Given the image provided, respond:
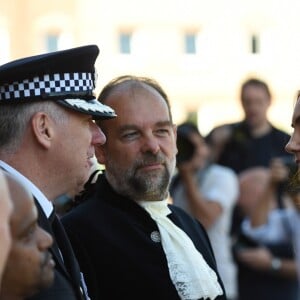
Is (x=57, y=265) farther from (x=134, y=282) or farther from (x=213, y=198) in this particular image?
(x=213, y=198)

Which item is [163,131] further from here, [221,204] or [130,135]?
[221,204]

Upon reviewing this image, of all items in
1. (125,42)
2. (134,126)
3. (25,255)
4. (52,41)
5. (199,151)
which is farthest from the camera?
(125,42)

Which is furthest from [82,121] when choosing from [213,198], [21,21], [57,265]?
[21,21]

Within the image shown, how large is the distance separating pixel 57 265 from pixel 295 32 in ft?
64.5

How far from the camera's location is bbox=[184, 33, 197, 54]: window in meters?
22.6

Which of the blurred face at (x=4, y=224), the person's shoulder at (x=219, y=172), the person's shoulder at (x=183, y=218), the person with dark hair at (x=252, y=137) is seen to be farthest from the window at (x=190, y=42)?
Answer: the blurred face at (x=4, y=224)

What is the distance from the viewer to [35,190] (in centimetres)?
315

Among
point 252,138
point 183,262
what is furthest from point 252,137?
point 183,262

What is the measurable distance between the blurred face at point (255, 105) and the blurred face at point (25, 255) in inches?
170

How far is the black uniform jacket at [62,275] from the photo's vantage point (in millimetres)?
2898

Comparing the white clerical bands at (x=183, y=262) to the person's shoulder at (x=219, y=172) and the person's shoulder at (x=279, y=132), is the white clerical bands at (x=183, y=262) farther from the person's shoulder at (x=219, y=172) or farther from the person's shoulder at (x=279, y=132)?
the person's shoulder at (x=279, y=132)

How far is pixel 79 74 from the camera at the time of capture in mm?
3422

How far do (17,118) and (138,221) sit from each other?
0.69 metres

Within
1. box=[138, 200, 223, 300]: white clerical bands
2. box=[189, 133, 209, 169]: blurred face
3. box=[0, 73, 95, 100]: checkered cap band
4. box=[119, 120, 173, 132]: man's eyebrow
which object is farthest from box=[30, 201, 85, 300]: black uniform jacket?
box=[189, 133, 209, 169]: blurred face
